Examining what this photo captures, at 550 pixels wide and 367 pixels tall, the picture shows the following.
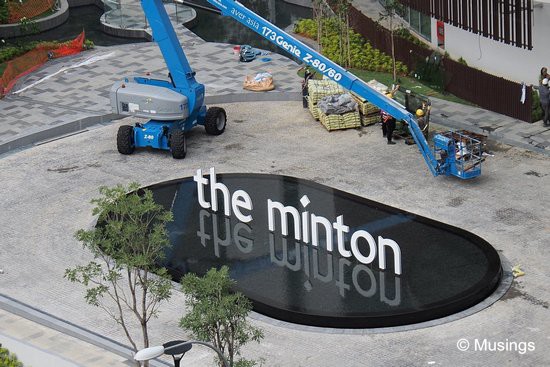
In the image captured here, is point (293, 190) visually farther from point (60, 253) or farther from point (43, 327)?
point (43, 327)

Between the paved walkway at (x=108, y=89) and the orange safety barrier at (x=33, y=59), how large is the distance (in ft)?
1.62

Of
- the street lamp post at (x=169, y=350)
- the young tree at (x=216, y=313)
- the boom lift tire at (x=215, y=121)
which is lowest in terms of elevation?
the boom lift tire at (x=215, y=121)

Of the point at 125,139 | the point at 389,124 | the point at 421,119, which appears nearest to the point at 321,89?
the point at 389,124

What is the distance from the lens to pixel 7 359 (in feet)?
96.6

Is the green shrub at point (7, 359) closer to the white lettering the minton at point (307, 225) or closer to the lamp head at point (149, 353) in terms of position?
the lamp head at point (149, 353)

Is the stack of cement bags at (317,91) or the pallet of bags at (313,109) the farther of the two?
the pallet of bags at (313,109)

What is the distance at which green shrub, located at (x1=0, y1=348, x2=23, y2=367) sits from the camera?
95.8 ft

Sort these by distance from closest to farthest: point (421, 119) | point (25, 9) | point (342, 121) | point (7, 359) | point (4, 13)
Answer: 1. point (7, 359)
2. point (421, 119)
3. point (342, 121)
4. point (4, 13)
5. point (25, 9)

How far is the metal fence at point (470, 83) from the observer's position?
4603 cm

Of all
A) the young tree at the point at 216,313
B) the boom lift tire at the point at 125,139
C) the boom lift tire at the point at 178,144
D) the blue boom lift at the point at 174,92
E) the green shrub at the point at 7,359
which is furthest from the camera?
the boom lift tire at the point at 125,139

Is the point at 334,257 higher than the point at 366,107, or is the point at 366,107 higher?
the point at 366,107

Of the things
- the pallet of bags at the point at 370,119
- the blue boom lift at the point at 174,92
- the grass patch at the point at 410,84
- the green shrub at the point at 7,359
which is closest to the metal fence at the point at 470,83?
the grass patch at the point at 410,84

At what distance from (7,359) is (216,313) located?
22.0ft

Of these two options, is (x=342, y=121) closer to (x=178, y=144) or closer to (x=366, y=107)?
(x=366, y=107)
